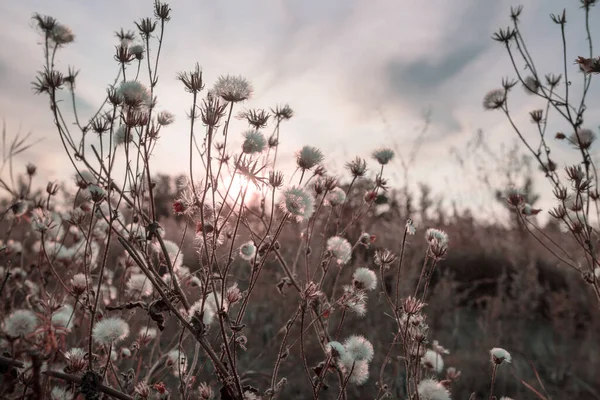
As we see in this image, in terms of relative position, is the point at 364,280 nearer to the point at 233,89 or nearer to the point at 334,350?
the point at 334,350

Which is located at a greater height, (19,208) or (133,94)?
(133,94)

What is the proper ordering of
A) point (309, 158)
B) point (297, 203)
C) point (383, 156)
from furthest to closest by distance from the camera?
point (383, 156)
point (309, 158)
point (297, 203)

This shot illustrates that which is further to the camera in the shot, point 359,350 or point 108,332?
point 359,350

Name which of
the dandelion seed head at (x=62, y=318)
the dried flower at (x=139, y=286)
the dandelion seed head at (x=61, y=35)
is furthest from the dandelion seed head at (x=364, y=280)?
the dandelion seed head at (x=61, y=35)

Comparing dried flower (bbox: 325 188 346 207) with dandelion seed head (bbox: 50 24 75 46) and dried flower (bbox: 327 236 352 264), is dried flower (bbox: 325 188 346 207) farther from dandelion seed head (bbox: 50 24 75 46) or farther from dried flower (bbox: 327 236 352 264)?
dandelion seed head (bbox: 50 24 75 46)

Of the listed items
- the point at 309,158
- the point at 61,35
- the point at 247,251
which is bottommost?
the point at 247,251

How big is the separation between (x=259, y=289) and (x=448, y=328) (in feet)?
6.74

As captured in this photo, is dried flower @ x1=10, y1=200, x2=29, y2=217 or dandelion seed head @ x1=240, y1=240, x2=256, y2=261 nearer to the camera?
dandelion seed head @ x1=240, y1=240, x2=256, y2=261

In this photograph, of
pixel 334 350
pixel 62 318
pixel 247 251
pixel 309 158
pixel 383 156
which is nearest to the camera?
pixel 334 350

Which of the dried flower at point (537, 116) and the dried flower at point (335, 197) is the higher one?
the dried flower at point (537, 116)

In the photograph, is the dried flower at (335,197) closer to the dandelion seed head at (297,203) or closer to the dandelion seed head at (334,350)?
the dandelion seed head at (297,203)

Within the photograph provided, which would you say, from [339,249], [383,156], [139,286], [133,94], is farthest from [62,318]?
[383,156]

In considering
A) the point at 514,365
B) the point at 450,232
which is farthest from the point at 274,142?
the point at 450,232

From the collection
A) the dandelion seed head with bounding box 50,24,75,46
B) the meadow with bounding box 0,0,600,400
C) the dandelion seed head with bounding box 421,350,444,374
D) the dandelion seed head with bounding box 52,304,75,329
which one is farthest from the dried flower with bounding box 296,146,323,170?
the dandelion seed head with bounding box 50,24,75,46
